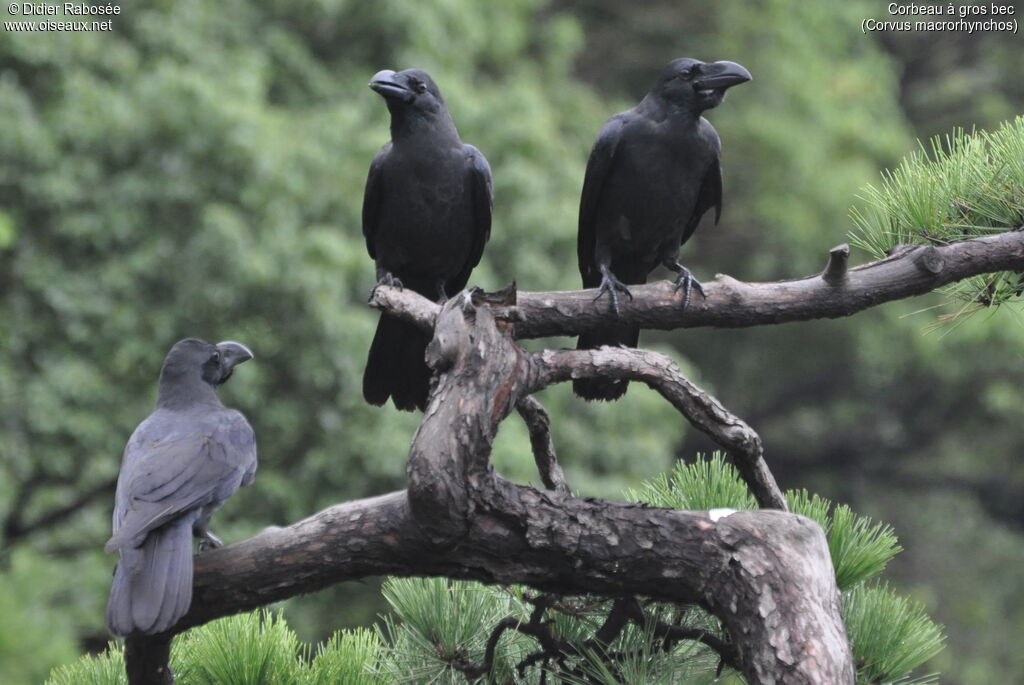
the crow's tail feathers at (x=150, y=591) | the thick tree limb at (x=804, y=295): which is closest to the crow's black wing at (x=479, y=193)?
the thick tree limb at (x=804, y=295)

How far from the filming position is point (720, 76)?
3988mm

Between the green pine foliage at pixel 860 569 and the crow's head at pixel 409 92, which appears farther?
the crow's head at pixel 409 92

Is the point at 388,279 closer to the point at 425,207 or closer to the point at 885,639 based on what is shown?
the point at 425,207

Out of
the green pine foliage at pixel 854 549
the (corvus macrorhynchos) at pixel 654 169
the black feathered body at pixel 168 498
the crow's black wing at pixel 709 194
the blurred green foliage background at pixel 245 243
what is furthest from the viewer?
the blurred green foliage background at pixel 245 243

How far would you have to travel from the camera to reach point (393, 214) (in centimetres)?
422

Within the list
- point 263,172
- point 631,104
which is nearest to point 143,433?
point 263,172

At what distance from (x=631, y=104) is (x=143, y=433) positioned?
36.4 feet

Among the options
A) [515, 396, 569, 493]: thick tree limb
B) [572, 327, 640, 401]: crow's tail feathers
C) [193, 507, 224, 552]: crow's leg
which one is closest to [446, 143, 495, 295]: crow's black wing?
[572, 327, 640, 401]: crow's tail feathers

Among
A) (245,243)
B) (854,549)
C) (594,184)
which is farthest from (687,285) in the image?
(245,243)

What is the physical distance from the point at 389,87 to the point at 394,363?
951mm

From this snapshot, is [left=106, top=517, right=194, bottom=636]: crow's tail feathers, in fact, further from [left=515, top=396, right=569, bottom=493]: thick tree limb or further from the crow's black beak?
the crow's black beak

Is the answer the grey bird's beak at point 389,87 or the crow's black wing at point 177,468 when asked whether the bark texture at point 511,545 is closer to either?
the crow's black wing at point 177,468

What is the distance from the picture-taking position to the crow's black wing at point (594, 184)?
415 cm

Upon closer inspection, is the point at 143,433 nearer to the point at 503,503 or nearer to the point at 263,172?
the point at 503,503
